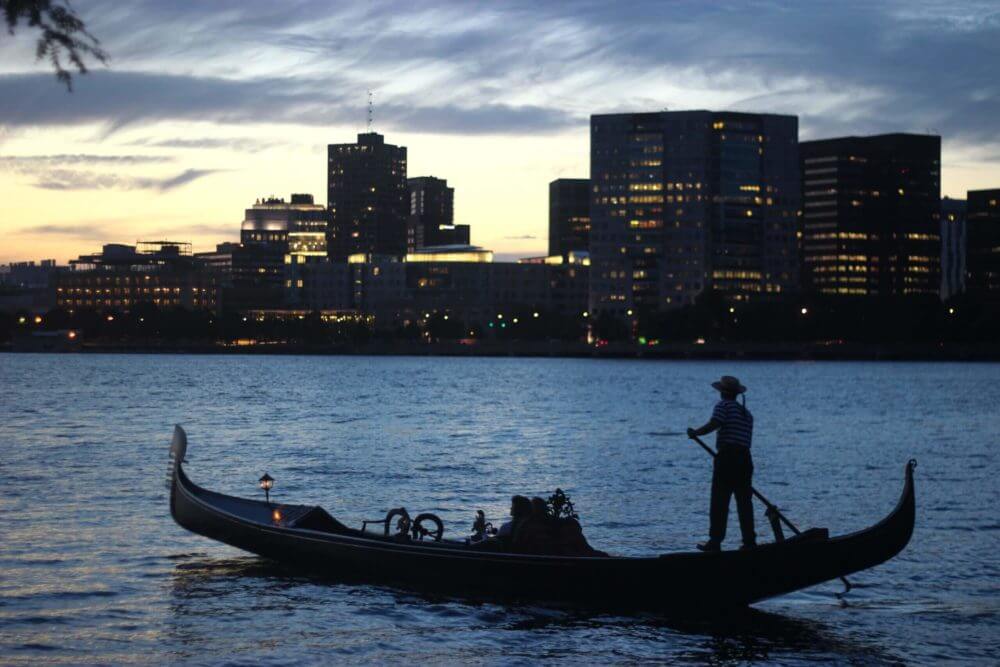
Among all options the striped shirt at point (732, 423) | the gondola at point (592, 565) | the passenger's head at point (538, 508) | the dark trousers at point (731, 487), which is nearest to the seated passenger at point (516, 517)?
the passenger's head at point (538, 508)

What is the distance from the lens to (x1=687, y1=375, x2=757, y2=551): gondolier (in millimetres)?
23953

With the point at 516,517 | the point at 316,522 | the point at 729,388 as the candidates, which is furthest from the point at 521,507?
the point at 316,522

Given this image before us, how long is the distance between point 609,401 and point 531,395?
1285cm

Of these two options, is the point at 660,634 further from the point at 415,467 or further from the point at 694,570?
the point at 415,467

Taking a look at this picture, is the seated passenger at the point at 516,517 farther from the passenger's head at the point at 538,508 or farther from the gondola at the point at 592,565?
the gondola at the point at 592,565

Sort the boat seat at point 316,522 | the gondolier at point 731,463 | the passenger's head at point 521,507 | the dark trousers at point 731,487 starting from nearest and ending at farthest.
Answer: the gondolier at point 731,463 < the dark trousers at point 731,487 < the passenger's head at point 521,507 < the boat seat at point 316,522

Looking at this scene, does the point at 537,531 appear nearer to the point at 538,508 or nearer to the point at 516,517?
the point at 538,508

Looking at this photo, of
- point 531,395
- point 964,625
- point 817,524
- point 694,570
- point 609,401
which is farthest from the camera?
point 531,395

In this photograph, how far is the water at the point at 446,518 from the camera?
2434 centimetres

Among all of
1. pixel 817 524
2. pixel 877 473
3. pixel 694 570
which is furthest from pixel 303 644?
pixel 877 473

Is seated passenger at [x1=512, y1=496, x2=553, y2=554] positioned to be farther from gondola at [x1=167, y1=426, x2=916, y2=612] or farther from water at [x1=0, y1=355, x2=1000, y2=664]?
water at [x1=0, y1=355, x2=1000, y2=664]

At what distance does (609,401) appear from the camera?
123 m

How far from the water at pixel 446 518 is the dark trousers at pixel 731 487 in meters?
1.92

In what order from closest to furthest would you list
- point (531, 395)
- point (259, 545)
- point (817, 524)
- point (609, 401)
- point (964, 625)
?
point (964, 625), point (259, 545), point (817, 524), point (609, 401), point (531, 395)
